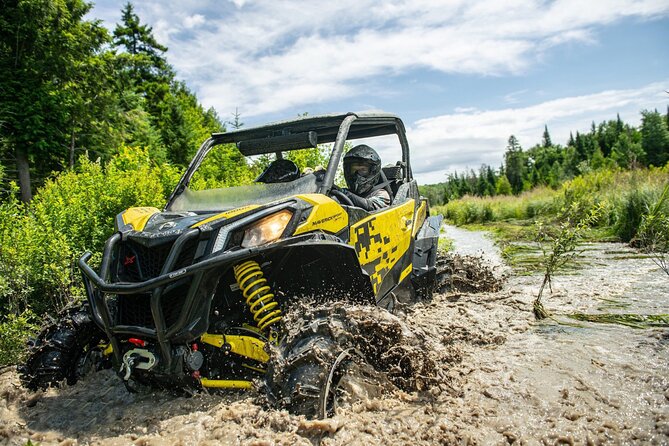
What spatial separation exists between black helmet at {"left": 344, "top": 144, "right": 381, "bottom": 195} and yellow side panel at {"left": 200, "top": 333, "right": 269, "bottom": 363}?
2215 millimetres

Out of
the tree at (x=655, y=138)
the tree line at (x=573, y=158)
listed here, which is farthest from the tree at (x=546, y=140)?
the tree at (x=655, y=138)

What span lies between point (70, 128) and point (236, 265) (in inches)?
720

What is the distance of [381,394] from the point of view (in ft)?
9.04

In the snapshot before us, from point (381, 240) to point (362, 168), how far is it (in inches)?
39.6

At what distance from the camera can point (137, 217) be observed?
3.29 meters

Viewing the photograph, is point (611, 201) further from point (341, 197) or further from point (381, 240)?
point (341, 197)

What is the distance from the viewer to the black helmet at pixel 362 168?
4.70 meters

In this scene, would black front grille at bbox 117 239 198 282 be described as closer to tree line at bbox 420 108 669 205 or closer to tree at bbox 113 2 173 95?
tree line at bbox 420 108 669 205

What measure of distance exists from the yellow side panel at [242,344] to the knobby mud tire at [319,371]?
245 millimetres

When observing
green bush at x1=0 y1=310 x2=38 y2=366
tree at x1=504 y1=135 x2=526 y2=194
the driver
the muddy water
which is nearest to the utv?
the muddy water

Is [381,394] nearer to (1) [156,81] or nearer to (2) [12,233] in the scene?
(2) [12,233]

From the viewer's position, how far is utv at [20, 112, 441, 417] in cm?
257

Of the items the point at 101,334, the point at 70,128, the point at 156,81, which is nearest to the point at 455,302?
the point at 101,334

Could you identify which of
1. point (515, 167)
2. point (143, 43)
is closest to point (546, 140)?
point (515, 167)
